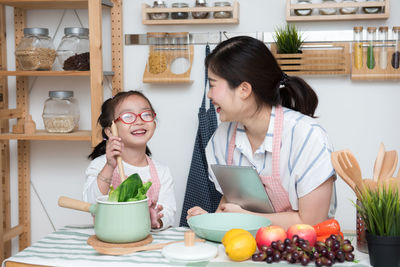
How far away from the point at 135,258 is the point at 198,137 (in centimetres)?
146

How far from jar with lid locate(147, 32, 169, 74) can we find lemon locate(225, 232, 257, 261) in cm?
164

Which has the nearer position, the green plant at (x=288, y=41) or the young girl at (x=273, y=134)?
the young girl at (x=273, y=134)

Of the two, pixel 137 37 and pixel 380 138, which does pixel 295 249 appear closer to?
pixel 380 138

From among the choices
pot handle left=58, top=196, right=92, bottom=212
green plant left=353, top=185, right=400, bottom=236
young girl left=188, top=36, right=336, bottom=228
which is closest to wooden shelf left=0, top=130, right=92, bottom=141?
young girl left=188, top=36, right=336, bottom=228

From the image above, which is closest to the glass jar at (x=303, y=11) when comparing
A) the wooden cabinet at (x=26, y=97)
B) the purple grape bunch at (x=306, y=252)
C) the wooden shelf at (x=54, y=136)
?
the wooden cabinet at (x=26, y=97)

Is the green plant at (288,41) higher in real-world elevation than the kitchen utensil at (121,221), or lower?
higher

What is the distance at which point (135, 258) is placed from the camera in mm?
1268

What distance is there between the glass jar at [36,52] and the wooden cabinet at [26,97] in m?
0.06

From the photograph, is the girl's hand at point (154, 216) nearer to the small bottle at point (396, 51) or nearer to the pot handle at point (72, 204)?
the pot handle at point (72, 204)

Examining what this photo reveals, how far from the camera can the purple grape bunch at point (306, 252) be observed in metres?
1.20

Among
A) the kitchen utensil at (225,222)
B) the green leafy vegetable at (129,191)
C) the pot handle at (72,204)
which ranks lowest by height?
the kitchen utensil at (225,222)

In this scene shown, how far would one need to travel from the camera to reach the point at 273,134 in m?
1.79

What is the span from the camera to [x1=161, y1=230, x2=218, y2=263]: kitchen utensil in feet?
4.03

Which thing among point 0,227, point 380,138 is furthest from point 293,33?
point 0,227
